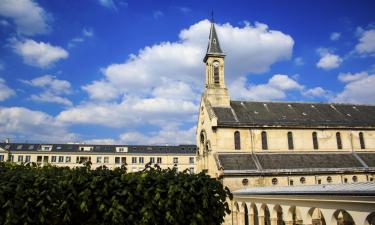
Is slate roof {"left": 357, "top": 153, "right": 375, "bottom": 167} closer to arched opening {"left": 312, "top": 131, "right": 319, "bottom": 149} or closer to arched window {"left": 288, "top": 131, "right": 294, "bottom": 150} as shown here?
arched opening {"left": 312, "top": 131, "right": 319, "bottom": 149}

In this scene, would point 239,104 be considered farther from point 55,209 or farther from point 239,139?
point 55,209

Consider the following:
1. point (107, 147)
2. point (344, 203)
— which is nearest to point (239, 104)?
point (344, 203)

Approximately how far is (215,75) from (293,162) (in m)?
16.1

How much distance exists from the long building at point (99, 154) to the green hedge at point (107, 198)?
67332 millimetres

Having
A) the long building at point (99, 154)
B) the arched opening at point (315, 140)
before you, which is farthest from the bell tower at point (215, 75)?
the long building at point (99, 154)

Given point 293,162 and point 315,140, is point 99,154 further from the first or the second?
point 315,140

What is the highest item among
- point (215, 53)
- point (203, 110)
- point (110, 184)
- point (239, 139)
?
point (215, 53)

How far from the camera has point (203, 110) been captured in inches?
Result: 1784

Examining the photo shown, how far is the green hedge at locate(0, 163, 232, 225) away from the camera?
35.8ft

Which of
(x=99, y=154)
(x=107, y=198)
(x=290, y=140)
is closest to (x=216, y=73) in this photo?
(x=290, y=140)

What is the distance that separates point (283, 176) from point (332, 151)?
32.9 ft

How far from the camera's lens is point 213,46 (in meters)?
48.0

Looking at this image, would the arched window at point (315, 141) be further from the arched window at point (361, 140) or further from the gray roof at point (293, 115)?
the arched window at point (361, 140)

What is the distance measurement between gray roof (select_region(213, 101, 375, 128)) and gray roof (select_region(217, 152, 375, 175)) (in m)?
4.04
